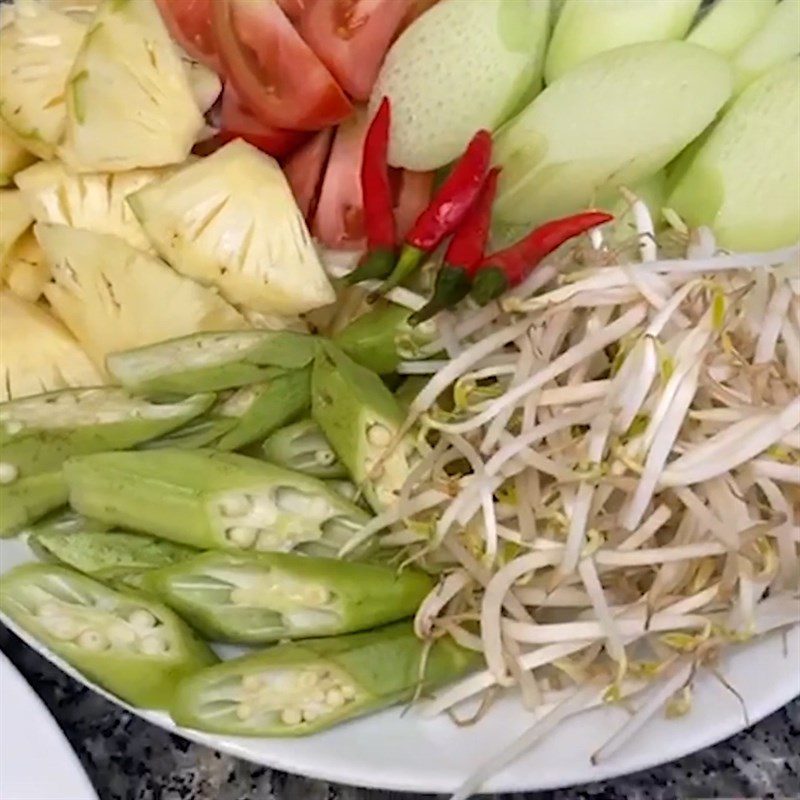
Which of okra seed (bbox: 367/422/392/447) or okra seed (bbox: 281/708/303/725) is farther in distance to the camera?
okra seed (bbox: 367/422/392/447)

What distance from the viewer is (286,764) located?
0.90m

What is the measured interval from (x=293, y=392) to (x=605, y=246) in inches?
12.1

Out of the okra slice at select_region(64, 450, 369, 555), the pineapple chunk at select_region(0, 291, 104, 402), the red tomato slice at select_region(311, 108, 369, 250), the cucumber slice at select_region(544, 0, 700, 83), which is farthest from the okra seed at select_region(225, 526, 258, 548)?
the cucumber slice at select_region(544, 0, 700, 83)

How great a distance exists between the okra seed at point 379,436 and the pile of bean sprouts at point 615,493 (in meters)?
0.02

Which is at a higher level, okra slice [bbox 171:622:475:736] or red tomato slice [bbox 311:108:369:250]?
red tomato slice [bbox 311:108:369:250]

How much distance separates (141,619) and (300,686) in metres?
0.14

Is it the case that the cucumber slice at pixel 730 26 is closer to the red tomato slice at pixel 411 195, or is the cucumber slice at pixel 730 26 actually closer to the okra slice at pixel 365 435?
the red tomato slice at pixel 411 195

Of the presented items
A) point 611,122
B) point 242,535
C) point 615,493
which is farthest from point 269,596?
point 611,122

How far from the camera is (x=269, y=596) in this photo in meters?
0.97

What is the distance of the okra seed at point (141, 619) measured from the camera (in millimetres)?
957

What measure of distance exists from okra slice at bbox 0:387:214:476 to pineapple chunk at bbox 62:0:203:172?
0.77 ft

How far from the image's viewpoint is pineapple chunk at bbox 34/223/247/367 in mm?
1102

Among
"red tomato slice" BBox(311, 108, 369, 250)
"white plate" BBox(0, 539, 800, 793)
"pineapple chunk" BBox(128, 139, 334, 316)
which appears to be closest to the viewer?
"white plate" BBox(0, 539, 800, 793)

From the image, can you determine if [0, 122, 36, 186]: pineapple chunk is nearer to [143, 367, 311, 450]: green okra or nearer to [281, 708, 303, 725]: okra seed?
[143, 367, 311, 450]: green okra
